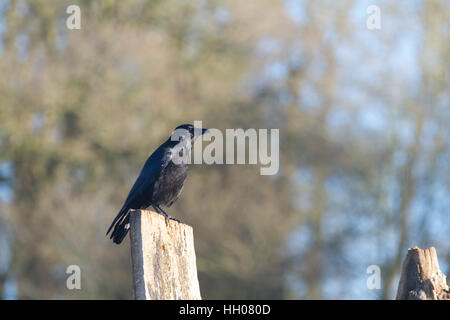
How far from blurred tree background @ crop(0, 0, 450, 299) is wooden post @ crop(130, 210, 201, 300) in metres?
13.1

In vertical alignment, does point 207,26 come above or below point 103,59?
above

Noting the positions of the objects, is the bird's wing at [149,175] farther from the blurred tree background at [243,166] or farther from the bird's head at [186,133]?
the blurred tree background at [243,166]

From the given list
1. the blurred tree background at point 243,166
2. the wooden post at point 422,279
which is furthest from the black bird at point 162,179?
the blurred tree background at point 243,166

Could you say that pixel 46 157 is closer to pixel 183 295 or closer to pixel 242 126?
pixel 242 126

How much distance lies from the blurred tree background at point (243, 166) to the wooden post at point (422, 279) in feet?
41.8

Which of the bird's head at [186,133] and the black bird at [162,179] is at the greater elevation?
the bird's head at [186,133]

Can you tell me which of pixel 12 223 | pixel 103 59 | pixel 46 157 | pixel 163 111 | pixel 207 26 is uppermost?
pixel 207 26

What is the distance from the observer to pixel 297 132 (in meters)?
20.1

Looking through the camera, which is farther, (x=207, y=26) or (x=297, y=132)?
(x=207, y=26)

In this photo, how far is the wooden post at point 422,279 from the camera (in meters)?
4.43

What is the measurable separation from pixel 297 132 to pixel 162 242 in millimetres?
15647
